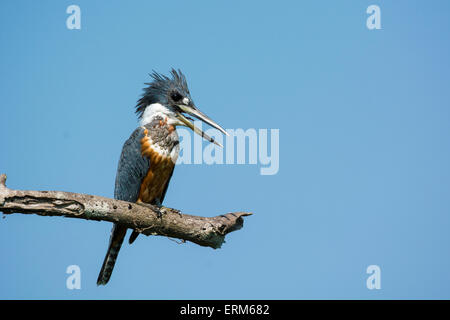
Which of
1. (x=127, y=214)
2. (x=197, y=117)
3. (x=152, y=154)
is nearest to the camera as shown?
(x=127, y=214)

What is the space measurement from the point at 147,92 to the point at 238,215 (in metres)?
2.81

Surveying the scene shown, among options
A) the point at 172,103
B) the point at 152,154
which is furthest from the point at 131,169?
the point at 172,103

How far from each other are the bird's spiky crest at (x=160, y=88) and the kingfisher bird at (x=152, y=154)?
0.06ft

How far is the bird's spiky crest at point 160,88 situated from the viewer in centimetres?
820

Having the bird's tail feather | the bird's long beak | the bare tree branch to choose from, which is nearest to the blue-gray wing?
the bird's tail feather

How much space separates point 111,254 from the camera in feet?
24.9

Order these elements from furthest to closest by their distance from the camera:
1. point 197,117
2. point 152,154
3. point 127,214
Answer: point 197,117 → point 152,154 → point 127,214

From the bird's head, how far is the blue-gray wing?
1.75 ft

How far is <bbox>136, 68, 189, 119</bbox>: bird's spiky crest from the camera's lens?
8195 mm

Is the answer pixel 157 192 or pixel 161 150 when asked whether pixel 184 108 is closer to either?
pixel 161 150

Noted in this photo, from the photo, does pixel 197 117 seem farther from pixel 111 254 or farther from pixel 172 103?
pixel 111 254

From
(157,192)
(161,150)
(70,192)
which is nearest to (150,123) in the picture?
(161,150)

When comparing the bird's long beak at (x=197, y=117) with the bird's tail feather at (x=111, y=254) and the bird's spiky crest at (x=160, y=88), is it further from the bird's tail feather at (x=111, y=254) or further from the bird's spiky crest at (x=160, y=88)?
the bird's tail feather at (x=111, y=254)

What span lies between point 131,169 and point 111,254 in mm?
1273
